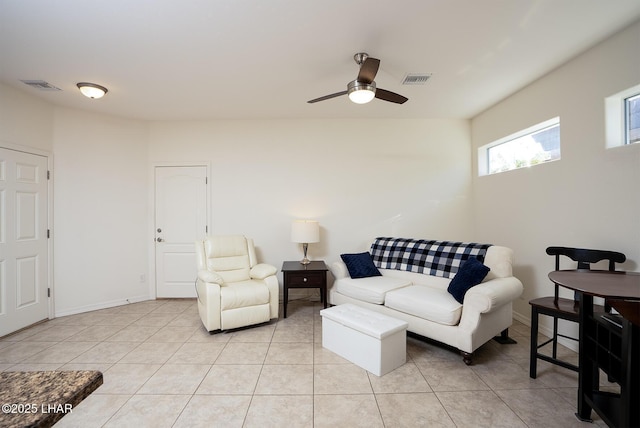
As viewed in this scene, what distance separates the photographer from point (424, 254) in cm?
324

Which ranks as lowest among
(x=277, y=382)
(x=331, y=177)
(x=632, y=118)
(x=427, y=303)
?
(x=277, y=382)

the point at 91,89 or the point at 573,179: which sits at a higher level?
the point at 91,89

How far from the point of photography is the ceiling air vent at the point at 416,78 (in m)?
2.76

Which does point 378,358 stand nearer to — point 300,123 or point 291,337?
Result: point 291,337

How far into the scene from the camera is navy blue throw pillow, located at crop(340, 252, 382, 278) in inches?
131

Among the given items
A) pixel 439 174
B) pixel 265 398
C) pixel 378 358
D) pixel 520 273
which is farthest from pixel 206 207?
pixel 520 273

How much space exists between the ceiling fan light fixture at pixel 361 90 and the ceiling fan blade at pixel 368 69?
1.5 inches

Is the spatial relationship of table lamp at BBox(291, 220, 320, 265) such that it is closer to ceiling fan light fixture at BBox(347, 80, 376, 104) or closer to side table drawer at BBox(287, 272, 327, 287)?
side table drawer at BBox(287, 272, 327, 287)

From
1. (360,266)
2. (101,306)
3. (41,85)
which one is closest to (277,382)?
(360,266)

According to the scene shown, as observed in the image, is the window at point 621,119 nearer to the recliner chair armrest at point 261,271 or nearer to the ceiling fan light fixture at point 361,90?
the ceiling fan light fixture at point 361,90

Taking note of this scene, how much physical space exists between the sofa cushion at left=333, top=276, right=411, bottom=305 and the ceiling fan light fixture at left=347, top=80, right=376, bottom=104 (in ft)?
6.21

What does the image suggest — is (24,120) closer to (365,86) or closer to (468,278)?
(365,86)

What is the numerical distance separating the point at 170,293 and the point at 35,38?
316 centimetres

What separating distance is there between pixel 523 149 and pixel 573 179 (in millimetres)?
872
